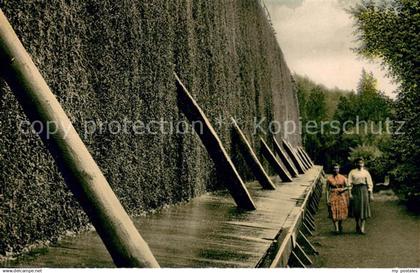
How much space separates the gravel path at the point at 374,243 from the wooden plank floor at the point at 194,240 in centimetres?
223

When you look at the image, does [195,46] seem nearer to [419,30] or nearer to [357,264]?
[357,264]

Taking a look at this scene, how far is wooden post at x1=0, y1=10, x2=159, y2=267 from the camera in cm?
206

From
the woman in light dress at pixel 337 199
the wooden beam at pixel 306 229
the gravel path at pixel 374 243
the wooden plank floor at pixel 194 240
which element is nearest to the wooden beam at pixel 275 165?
the woman in light dress at pixel 337 199

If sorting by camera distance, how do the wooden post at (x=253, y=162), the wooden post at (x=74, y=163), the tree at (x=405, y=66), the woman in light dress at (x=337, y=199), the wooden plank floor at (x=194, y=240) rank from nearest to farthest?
1. the wooden post at (x=74, y=163)
2. the wooden plank floor at (x=194, y=240)
3. the wooden post at (x=253, y=162)
4. the woman in light dress at (x=337, y=199)
5. the tree at (x=405, y=66)

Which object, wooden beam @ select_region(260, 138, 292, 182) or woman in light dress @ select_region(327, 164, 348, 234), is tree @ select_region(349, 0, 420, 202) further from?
wooden beam @ select_region(260, 138, 292, 182)

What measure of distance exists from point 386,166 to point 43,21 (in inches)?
572

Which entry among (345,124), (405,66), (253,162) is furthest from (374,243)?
(345,124)

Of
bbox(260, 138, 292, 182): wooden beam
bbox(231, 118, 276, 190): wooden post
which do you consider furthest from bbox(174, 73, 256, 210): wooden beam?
bbox(260, 138, 292, 182): wooden beam

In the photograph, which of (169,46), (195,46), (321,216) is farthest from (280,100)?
(169,46)

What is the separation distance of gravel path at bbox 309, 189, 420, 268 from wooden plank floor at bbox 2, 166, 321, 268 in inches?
87.6

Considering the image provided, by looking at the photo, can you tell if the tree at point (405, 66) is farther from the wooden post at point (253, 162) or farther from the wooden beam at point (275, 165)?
the wooden post at point (253, 162)

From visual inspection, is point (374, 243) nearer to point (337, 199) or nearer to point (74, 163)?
point (337, 199)

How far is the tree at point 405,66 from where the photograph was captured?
11.8m

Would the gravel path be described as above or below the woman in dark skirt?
below
